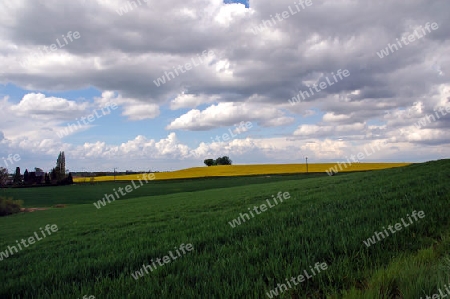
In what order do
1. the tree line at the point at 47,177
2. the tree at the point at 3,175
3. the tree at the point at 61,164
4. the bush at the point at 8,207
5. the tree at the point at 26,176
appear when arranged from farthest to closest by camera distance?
the tree at the point at 61,164 → the tree at the point at 26,176 → the tree line at the point at 47,177 → the tree at the point at 3,175 → the bush at the point at 8,207

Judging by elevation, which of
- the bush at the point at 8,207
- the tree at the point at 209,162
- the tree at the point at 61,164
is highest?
the tree at the point at 61,164

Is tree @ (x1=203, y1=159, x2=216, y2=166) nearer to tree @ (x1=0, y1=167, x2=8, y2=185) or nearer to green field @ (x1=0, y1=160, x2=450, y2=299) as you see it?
tree @ (x1=0, y1=167, x2=8, y2=185)

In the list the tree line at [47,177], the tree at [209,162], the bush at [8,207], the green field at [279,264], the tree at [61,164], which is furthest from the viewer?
the tree at [209,162]

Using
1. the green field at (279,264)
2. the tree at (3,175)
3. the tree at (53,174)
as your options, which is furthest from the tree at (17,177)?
the green field at (279,264)

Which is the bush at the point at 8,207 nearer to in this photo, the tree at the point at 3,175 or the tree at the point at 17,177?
the tree at the point at 3,175

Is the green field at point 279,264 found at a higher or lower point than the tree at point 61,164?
lower

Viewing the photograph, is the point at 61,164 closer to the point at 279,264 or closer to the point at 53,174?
the point at 53,174

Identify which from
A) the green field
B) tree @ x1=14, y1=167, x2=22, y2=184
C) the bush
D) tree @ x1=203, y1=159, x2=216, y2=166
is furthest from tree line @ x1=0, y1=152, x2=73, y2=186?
the green field

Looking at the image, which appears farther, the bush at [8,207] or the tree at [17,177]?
the tree at [17,177]

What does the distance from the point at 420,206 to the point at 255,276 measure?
5464mm

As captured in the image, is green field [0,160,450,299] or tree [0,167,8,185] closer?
green field [0,160,450,299]

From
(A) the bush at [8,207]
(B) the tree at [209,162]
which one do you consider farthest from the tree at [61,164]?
(A) the bush at [8,207]

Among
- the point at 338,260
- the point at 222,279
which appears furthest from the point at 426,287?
the point at 222,279

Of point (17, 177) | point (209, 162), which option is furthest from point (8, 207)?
point (209, 162)
